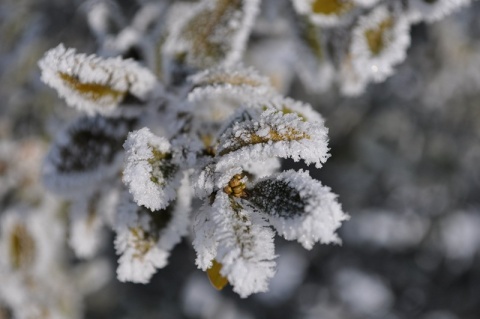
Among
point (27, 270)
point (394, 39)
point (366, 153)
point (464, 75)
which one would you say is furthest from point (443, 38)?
point (27, 270)

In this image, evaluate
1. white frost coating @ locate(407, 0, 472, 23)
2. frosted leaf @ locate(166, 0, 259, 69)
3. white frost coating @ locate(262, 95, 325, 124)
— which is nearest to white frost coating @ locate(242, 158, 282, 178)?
white frost coating @ locate(262, 95, 325, 124)

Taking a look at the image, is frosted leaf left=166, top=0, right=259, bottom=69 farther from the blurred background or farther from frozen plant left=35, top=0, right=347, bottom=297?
the blurred background

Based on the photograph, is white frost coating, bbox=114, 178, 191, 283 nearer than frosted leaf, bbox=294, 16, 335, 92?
Yes

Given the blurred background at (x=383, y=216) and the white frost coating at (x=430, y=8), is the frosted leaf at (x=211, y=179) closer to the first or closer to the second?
the white frost coating at (x=430, y=8)

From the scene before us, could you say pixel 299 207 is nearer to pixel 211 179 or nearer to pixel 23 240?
pixel 211 179

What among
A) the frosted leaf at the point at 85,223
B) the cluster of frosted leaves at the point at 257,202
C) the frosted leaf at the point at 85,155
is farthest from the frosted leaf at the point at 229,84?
the frosted leaf at the point at 85,223

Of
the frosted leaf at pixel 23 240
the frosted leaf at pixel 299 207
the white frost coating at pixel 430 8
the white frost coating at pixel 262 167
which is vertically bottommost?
the frosted leaf at pixel 299 207
